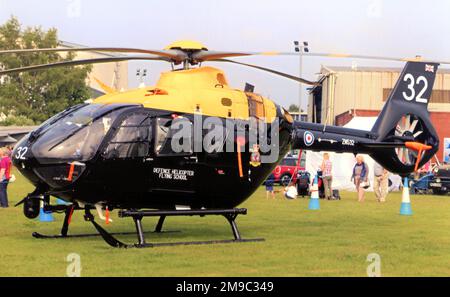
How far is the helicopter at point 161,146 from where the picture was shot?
38.1ft

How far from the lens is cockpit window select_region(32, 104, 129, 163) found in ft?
37.8

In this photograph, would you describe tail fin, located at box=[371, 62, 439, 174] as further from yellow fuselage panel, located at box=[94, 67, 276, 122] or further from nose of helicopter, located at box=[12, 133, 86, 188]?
nose of helicopter, located at box=[12, 133, 86, 188]

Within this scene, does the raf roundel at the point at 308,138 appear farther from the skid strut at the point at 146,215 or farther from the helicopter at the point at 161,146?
the skid strut at the point at 146,215

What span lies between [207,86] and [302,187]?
1541 cm

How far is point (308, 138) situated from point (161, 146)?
383 cm

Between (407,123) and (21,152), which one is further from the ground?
(21,152)

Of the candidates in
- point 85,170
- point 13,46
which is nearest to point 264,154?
point 85,170

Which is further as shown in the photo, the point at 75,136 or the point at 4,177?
the point at 4,177

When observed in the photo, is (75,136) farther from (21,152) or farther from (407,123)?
(407,123)

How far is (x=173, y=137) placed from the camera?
40.2 feet
